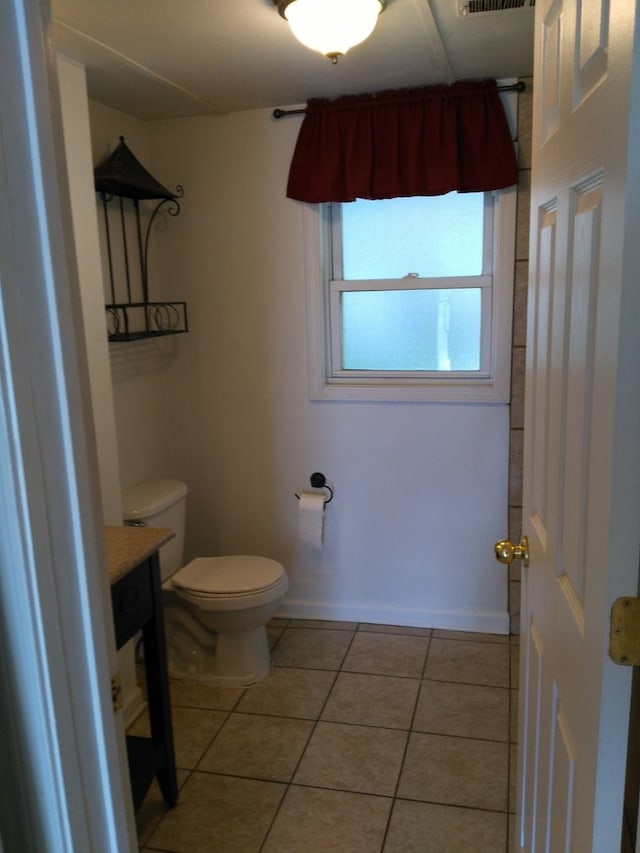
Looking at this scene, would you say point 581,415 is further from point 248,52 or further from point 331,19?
point 248,52

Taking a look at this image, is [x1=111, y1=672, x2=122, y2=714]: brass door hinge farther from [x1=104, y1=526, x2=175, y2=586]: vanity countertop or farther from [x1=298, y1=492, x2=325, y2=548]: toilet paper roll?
[x1=298, y1=492, x2=325, y2=548]: toilet paper roll

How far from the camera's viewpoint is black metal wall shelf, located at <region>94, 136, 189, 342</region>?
265 cm

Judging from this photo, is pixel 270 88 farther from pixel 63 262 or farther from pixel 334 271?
pixel 63 262

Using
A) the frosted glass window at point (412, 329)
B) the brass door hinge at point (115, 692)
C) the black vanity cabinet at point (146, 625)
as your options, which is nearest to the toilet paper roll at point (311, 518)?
the frosted glass window at point (412, 329)

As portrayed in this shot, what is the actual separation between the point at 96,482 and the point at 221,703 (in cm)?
197

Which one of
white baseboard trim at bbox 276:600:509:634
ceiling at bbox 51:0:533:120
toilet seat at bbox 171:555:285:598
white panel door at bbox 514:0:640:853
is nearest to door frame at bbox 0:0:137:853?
white panel door at bbox 514:0:640:853

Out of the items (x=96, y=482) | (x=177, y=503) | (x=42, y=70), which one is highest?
(x=42, y=70)

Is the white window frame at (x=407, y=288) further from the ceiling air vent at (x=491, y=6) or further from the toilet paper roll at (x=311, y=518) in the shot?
the ceiling air vent at (x=491, y=6)

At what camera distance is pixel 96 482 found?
942 mm

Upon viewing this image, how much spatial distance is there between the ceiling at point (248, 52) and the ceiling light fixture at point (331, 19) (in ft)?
0.22

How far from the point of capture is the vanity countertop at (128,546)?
175 cm

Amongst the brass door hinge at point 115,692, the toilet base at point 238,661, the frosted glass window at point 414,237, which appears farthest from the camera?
the frosted glass window at point 414,237

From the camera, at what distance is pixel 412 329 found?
3.05 metres

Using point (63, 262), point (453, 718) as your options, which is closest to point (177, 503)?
point (453, 718)
